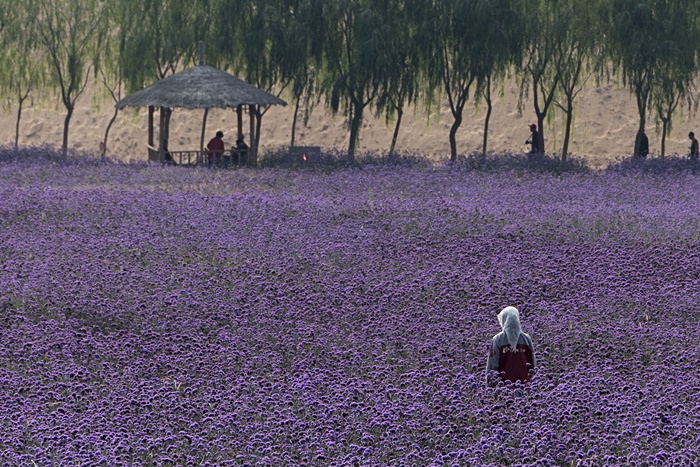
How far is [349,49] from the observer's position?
3309 centimetres

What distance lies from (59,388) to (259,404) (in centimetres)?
159

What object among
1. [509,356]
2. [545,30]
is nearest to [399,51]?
[545,30]

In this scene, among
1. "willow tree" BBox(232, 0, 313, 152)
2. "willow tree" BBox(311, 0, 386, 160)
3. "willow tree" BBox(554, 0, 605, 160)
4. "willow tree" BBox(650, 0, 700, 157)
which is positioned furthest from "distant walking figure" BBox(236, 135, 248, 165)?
"willow tree" BBox(650, 0, 700, 157)

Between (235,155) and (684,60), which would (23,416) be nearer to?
(235,155)

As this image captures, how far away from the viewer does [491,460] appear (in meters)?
6.93

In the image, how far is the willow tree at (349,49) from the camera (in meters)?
32.2

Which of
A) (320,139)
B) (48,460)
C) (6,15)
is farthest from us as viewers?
(320,139)

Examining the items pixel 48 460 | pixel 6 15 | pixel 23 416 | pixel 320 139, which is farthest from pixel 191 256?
pixel 320 139

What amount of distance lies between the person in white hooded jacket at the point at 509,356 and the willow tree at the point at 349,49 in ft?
77.8

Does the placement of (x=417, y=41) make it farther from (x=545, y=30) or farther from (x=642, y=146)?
(x=642, y=146)

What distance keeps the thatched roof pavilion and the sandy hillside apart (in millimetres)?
25604

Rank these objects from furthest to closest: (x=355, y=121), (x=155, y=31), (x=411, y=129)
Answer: (x=411, y=129), (x=155, y=31), (x=355, y=121)

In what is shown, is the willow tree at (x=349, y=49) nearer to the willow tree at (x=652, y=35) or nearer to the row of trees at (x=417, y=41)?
the row of trees at (x=417, y=41)

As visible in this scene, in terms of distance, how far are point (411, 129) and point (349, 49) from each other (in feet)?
100
